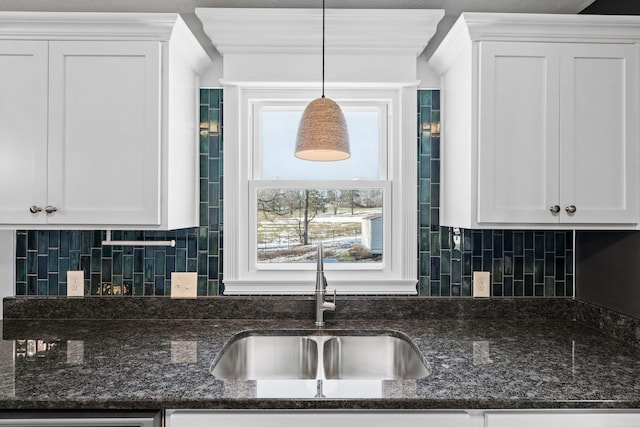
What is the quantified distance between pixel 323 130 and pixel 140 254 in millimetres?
1101

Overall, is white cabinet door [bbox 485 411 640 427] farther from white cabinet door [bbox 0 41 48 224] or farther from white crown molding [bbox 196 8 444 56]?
white cabinet door [bbox 0 41 48 224]

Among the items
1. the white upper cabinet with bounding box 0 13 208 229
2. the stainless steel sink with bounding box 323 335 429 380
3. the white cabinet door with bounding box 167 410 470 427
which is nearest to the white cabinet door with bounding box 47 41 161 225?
the white upper cabinet with bounding box 0 13 208 229

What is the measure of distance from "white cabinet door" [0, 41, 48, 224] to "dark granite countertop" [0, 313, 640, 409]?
0.59 m

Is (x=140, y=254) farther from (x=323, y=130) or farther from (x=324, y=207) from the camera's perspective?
(x=323, y=130)

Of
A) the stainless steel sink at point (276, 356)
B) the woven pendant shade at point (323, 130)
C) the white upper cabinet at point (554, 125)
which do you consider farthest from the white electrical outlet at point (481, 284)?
the woven pendant shade at point (323, 130)

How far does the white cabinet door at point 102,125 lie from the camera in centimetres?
174

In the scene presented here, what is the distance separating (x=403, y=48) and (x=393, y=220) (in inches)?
31.1

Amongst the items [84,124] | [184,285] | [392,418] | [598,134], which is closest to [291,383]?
[392,418]

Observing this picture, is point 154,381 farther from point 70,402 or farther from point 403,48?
point 403,48

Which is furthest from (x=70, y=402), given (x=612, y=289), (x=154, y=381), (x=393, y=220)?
(x=612, y=289)

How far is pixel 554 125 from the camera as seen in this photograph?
Answer: 175 cm

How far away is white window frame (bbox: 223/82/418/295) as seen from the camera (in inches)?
83.8

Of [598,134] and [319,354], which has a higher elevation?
[598,134]

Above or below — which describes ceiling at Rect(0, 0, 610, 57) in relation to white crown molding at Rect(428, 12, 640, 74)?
above
